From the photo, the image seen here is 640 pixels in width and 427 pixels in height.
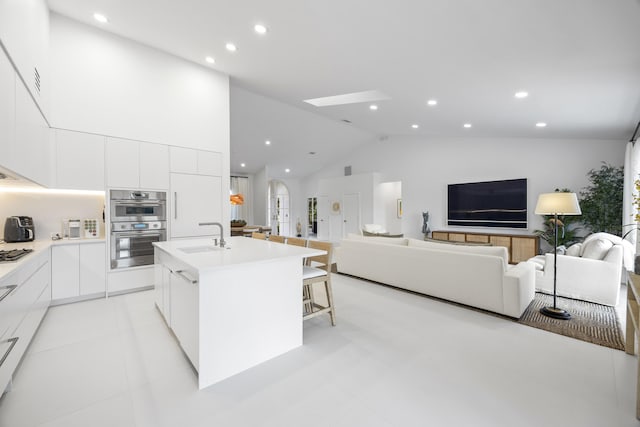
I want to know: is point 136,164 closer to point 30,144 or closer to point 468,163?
point 30,144

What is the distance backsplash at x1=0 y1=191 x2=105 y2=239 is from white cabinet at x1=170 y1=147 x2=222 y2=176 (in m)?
1.09

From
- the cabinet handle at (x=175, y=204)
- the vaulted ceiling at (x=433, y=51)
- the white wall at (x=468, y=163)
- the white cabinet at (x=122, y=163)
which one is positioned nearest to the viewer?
the vaulted ceiling at (x=433, y=51)

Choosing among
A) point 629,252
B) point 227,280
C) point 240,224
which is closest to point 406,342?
point 227,280

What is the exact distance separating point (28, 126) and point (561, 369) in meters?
4.75

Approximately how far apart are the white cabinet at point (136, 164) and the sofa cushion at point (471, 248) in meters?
3.75

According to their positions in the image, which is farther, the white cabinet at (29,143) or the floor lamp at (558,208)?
the floor lamp at (558,208)

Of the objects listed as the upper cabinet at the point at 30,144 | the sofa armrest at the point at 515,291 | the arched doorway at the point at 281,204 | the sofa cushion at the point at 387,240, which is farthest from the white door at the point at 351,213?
the upper cabinet at the point at 30,144

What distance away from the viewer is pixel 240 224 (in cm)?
709

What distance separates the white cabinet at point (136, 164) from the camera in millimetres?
3715

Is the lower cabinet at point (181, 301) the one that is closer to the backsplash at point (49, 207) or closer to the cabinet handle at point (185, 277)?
the cabinet handle at point (185, 277)

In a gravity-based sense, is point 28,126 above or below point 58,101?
below

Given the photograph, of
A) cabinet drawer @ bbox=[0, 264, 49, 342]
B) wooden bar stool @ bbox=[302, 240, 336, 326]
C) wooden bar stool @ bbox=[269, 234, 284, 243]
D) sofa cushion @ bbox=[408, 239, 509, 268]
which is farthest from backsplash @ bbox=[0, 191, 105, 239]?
sofa cushion @ bbox=[408, 239, 509, 268]

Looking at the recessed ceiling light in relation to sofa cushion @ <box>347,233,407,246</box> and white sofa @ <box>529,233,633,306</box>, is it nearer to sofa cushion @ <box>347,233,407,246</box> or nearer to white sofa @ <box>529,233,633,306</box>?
sofa cushion @ <box>347,233,407,246</box>

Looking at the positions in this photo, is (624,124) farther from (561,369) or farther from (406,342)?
(406,342)
